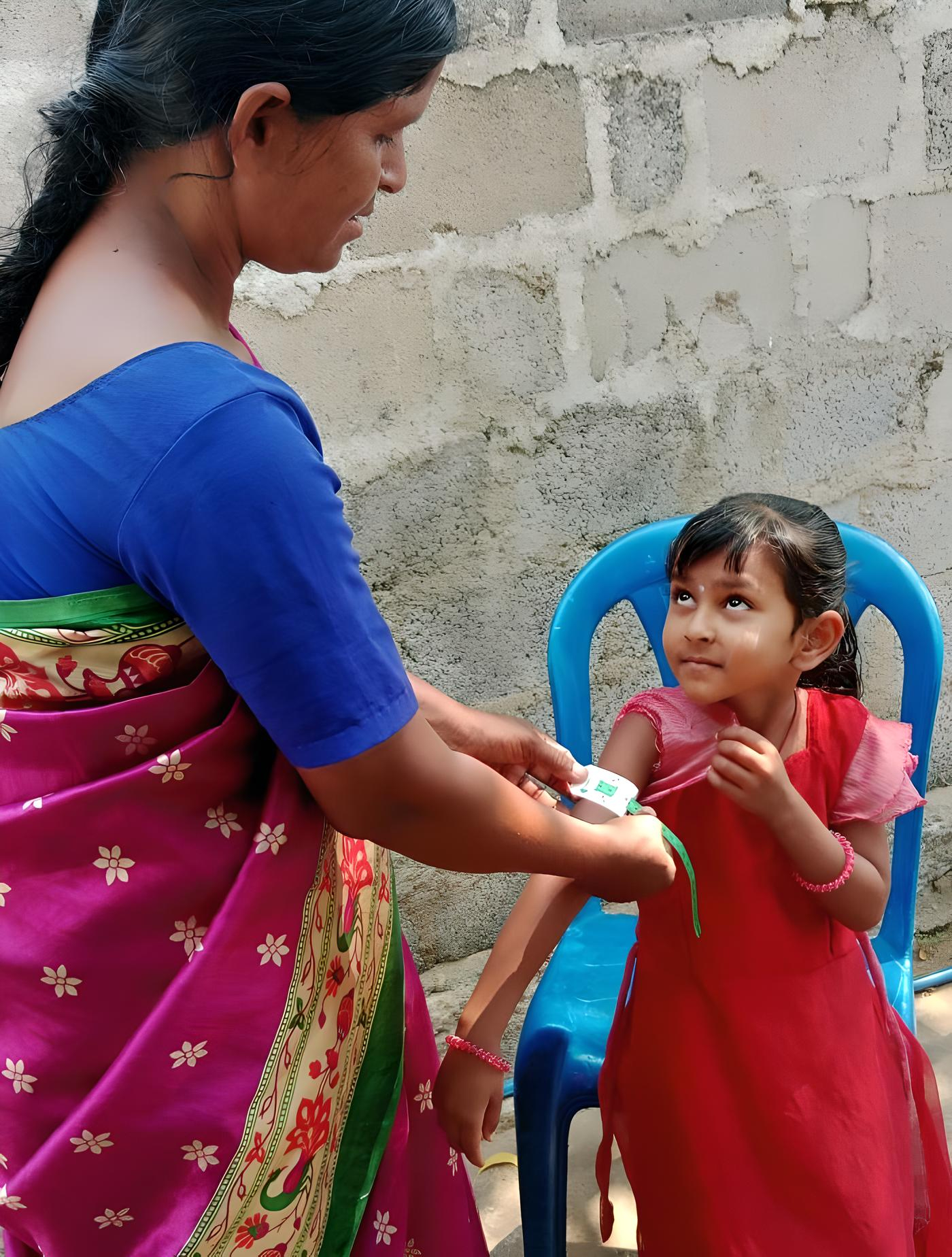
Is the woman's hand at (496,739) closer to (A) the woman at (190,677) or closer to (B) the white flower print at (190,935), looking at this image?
(A) the woman at (190,677)

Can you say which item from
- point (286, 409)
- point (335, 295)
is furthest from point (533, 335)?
point (286, 409)

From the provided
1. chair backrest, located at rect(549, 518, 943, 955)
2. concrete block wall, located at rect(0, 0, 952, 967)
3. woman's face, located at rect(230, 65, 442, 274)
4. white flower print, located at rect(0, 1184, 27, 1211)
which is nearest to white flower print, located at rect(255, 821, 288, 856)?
white flower print, located at rect(0, 1184, 27, 1211)

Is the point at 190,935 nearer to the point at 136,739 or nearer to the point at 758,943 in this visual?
the point at 136,739

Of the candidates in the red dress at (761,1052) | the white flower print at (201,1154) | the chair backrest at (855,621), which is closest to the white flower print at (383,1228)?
the white flower print at (201,1154)

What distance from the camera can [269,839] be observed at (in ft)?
3.28

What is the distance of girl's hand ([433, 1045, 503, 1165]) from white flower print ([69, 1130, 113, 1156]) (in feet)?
1.35

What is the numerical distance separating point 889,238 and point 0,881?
193 cm

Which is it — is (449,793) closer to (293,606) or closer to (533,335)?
(293,606)

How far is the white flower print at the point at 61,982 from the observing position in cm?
98

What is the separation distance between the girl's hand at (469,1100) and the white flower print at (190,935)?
0.42 meters

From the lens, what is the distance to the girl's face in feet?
4.48

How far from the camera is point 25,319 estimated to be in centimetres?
109

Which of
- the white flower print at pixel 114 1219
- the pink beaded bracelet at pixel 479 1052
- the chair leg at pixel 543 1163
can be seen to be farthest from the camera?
the chair leg at pixel 543 1163

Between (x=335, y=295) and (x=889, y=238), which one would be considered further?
(x=889, y=238)
